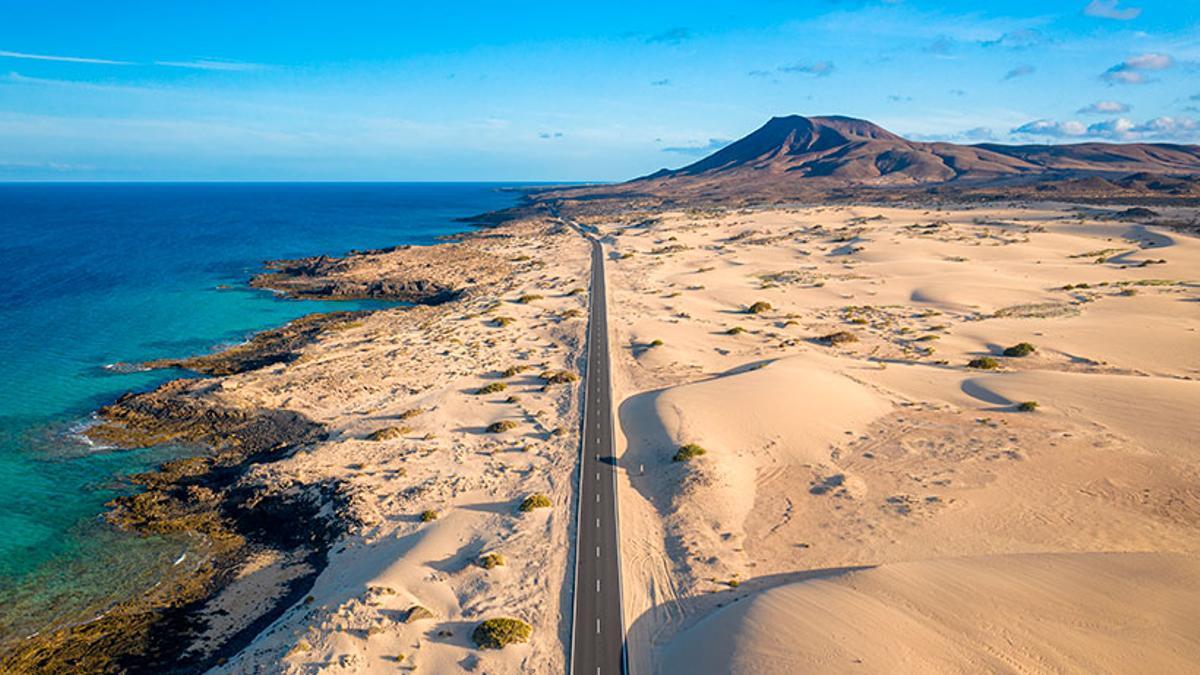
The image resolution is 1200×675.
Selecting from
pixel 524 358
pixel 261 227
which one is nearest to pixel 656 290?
pixel 524 358

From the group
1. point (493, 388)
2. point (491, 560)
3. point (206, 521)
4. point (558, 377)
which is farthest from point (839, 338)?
point (206, 521)

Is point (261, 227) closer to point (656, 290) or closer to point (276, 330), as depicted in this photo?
point (276, 330)

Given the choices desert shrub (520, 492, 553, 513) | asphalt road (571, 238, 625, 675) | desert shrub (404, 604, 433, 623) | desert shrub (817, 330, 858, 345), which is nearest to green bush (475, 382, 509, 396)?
asphalt road (571, 238, 625, 675)

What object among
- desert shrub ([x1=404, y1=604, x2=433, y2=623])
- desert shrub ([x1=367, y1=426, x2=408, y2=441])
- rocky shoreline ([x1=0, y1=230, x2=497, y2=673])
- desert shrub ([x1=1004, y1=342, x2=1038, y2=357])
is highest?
desert shrub ([x1=1004, y1=342, x2=1038, y2=357])

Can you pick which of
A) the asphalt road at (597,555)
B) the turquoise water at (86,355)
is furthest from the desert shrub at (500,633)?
the turquoise water at (86,355)

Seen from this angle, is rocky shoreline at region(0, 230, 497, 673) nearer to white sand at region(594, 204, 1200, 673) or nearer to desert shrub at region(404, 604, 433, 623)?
desert shrub at region(404, 604, 433, 623)

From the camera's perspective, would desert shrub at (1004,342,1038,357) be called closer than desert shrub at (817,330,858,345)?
Yes
